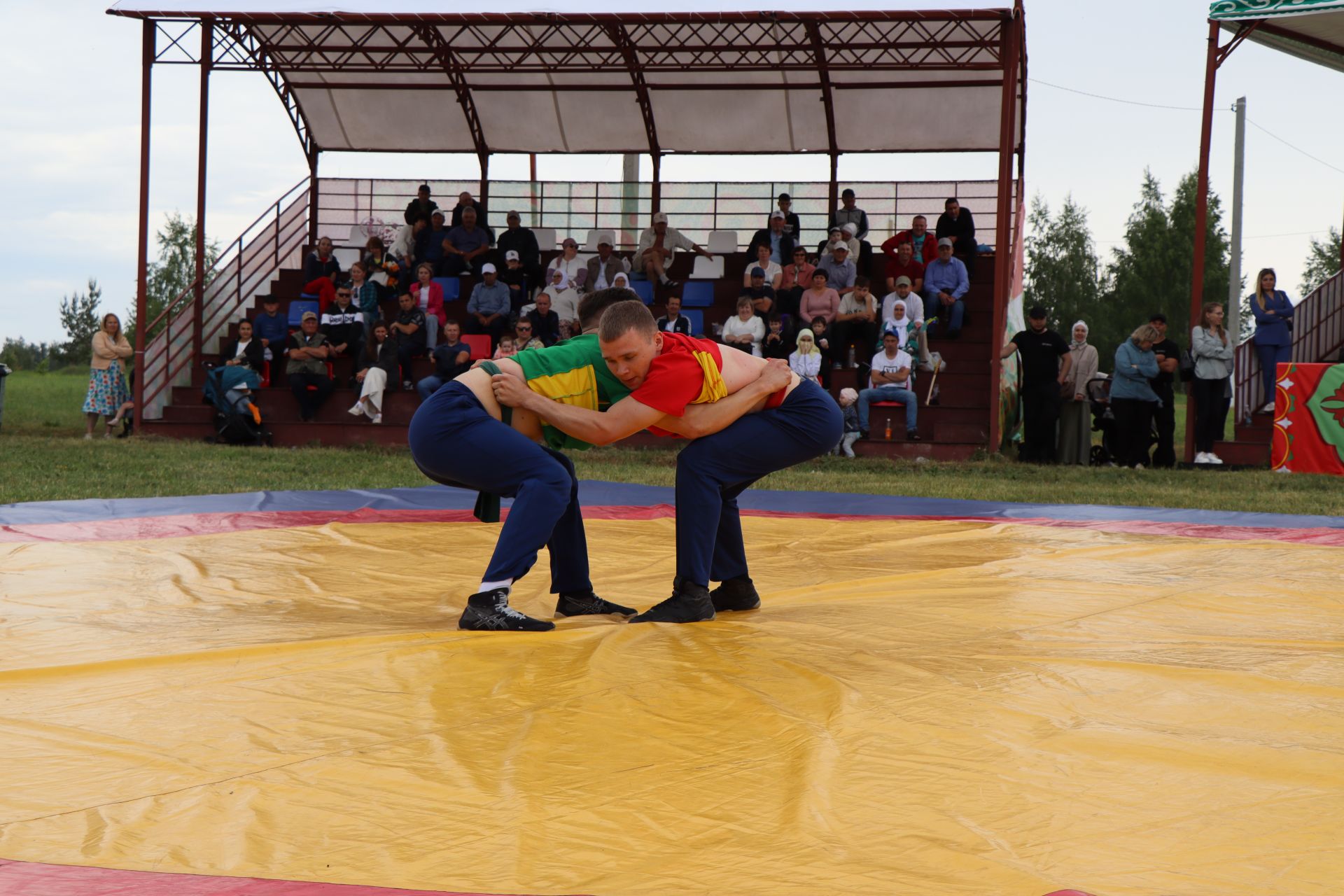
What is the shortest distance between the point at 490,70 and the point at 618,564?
10.5m

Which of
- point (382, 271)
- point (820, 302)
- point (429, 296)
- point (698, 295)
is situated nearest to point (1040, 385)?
point (820, 302)

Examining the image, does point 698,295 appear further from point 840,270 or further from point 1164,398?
point 1164,398

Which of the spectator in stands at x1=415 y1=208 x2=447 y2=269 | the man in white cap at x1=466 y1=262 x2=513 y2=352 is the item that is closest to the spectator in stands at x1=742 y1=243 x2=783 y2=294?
the man in white cap at x1=466 y1=262 x2=513 y2=352

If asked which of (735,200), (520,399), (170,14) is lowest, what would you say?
(520,399)

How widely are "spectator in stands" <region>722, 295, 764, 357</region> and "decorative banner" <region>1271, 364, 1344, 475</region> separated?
4380 mm

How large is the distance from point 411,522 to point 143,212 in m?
8.12

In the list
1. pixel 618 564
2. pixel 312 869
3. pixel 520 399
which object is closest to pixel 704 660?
pixel 520 399

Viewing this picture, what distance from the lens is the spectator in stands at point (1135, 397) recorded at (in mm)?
10445

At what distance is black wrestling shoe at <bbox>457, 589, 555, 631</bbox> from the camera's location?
10.2 ft

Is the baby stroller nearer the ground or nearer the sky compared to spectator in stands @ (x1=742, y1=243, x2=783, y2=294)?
nearer the ground

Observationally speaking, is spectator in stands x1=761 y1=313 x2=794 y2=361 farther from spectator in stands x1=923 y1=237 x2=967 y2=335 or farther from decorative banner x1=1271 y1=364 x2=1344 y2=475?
decorative banner x1=1271 y1=364 x2=1344 y2=475

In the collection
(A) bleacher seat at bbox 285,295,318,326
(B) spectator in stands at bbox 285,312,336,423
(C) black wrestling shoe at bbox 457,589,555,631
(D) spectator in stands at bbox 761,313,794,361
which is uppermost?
(A) bleacher seat at bbox 285,295,318,326

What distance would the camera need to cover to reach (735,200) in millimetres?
15297

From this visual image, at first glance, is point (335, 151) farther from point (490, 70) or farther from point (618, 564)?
point (618, 564)
